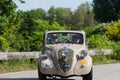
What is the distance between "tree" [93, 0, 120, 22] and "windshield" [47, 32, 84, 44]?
6881 cm

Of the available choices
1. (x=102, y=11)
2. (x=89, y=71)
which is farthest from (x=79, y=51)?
(x=102, y=11)

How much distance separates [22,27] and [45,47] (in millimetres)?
73763

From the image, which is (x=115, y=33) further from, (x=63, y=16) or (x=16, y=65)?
(x=63, y=16)

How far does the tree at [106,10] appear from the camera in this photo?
8600 centimetres

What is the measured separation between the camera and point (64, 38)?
17.0 metres

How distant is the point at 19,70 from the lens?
73.3 ft

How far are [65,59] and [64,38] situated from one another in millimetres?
1609

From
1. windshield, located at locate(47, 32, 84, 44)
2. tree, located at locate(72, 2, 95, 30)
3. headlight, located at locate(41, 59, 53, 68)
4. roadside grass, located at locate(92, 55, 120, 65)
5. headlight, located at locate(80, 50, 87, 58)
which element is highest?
tree, located at locate(72, 2, 95, 30)

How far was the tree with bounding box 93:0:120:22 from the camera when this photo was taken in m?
86.0

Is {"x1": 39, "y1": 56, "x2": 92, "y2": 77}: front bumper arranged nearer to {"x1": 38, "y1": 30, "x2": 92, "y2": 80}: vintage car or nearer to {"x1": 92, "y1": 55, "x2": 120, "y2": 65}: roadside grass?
{"x1": 38, "y1": 30, "x2": 92, "y2": 80}: vintage car

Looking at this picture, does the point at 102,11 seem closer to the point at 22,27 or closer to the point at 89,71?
the point at 22,27

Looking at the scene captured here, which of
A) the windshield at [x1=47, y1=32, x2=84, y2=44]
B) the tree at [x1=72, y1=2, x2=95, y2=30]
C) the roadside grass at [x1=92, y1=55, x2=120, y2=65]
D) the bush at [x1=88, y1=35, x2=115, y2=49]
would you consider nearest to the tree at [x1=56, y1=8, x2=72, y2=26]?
the tree at [x1=72, y1=2, x2=95, y2=30]

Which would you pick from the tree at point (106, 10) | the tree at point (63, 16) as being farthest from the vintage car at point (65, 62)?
the tree at point (63, 16)

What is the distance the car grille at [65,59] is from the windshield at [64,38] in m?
1.19
